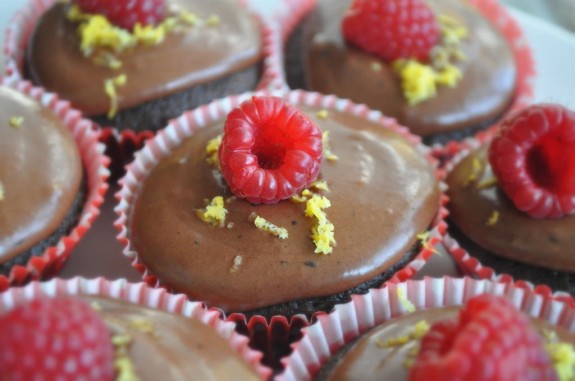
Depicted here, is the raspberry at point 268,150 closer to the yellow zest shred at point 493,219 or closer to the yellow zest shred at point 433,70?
the yellow zest shred at point 493,219

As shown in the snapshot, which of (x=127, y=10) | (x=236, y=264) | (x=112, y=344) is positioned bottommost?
(x=236, y=264)

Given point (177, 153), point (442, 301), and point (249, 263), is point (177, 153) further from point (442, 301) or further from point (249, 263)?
point (442, 301)

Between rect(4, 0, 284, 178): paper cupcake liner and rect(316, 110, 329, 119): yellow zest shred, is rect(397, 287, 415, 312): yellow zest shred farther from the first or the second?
rect(4, 0, 284, 178): paper cupcake liner

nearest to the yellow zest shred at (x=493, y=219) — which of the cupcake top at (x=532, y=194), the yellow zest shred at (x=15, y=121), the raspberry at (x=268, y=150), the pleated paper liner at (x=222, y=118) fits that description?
the cupcake top at (x=532, y=194)

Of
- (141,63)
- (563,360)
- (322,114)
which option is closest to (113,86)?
(141,63)

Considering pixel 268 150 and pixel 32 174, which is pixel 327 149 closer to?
pixel 268 150

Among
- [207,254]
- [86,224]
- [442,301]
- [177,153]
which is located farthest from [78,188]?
[442,301]
